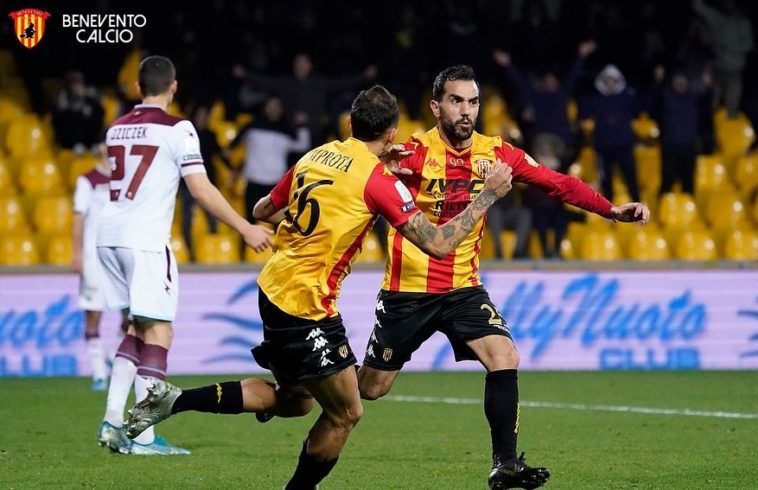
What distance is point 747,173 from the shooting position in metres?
18.7

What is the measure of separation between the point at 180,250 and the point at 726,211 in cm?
715

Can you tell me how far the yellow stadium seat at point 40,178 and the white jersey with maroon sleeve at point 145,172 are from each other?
882cm

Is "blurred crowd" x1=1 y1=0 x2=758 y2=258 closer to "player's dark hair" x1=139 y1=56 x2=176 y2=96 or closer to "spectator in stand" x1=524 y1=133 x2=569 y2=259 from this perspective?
"spectator in stand" x1=524 y1=133 x2=569 y2=259

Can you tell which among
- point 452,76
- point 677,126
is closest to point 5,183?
point 677,126

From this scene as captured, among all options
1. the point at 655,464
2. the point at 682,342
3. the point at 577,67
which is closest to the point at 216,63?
A: the point at 577,67

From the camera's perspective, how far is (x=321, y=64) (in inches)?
701

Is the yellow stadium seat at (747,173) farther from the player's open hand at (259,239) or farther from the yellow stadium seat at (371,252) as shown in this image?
the player's open hand at (259,239)

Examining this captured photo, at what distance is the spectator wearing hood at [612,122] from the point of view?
1720 cm

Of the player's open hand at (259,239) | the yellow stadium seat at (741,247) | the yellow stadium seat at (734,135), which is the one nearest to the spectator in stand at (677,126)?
the yellow stadium seat at (741,247)

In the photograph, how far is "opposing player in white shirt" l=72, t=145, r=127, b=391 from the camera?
1248 cm

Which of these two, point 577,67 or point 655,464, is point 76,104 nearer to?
point 577,67

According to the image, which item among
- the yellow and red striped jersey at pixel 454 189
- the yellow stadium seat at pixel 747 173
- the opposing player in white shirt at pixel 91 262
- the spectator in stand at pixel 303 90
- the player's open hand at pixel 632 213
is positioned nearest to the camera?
the player's open hand at pixel 632 213

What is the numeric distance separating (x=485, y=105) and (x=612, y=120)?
→ 230 cm

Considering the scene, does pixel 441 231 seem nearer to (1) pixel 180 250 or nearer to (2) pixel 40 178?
(1) pixel 180 250
